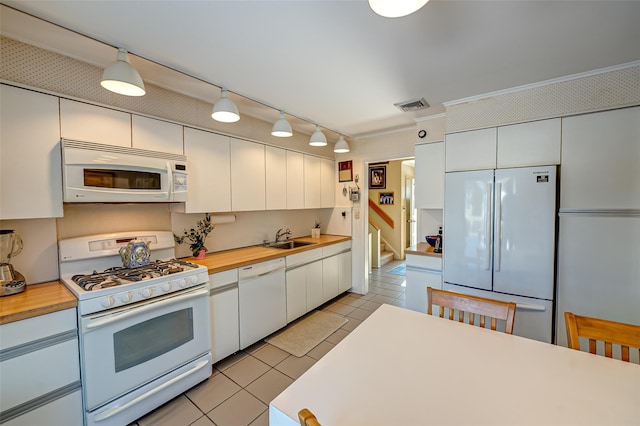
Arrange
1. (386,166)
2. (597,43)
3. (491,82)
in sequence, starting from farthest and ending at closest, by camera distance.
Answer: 1. (386,166)
2. (491,82)
3. (597,43)

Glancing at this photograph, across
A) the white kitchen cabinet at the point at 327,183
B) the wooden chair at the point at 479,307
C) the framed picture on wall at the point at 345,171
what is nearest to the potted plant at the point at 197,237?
the white kitchen cabinet at the point at 327,183

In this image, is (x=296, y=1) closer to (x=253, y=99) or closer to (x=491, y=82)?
(x=253, y=99)

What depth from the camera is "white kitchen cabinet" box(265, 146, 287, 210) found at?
3.12 meters

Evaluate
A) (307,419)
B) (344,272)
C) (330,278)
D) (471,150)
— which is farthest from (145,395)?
(471,150)

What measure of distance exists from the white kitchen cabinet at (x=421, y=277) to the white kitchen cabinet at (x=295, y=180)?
1.61 metres

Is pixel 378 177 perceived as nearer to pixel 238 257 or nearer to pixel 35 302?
pixel 238 257

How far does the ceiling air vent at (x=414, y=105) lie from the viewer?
8.46ft

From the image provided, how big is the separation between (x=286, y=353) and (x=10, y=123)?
8.73ft

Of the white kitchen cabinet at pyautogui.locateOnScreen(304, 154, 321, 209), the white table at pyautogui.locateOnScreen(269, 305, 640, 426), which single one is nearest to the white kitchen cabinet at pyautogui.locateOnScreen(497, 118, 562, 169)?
the white table at pyautogui.locateOnScreen(269, 305, 640, 426)

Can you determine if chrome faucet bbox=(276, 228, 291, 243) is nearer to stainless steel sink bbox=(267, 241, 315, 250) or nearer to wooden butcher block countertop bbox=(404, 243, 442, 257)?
stainless steel sink bbox=(267, 241, 315, 250)

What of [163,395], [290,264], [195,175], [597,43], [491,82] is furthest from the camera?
[290,264]

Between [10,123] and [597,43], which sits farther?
[597,43]

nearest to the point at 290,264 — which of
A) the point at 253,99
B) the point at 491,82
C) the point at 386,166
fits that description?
the point at 253,99

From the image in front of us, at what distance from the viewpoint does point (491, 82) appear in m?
2.20
